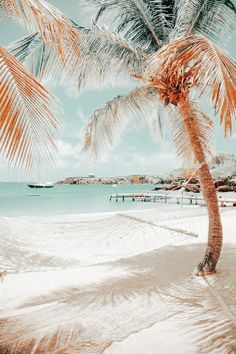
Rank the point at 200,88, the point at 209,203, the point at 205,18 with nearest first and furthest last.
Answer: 1. the point at 209,203
2. the point at 200,88
3. the point at 205,18

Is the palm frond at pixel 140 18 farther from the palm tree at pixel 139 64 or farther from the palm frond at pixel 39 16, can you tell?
the palm frond at pixel 39 16

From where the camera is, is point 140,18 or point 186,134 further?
point 186,134

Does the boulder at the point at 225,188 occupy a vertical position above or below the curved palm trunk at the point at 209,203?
above

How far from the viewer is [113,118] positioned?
4.71 meters

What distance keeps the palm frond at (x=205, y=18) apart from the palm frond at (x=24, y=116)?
2.82m

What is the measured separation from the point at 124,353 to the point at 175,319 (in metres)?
0.54

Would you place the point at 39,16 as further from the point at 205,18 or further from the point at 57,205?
the point at 57,205

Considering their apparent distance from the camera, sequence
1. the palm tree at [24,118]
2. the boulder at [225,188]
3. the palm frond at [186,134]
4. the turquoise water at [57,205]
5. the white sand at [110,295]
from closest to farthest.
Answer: the palm tree at [24,118] < the white sand at [110,295] < the palm frond at [186,134] < the turquoise water at [57,205] < the boulder at [225,188]

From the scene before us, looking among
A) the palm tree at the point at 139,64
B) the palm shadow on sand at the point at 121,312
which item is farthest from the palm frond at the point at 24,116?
the palm tree at the point at 139,64

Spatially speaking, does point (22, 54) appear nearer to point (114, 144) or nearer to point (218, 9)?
point (114, 144)

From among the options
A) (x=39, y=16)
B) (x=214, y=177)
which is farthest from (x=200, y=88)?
(x=214, y=177)

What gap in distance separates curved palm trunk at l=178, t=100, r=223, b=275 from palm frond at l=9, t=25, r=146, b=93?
135cm

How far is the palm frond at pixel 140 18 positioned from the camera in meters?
4.02

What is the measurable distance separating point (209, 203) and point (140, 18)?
9.15 feet
